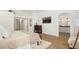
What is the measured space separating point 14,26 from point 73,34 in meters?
0.73

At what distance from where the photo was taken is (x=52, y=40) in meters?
1.31

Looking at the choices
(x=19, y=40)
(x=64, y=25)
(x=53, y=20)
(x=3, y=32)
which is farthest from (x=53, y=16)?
(x=3, y=32)

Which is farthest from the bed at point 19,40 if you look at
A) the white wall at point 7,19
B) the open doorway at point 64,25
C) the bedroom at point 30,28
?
the open doorway at point 64,25

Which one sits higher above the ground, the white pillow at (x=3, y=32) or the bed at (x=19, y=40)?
the white pillow at (x=3, y=32)

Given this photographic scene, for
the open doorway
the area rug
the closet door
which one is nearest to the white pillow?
the closet door

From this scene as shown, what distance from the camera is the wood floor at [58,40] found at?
1280 mm

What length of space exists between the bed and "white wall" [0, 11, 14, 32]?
105 millimetres

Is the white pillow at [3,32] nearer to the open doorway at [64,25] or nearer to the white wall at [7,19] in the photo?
the white wall at [7,19]

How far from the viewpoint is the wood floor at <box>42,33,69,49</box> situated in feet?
4.20
